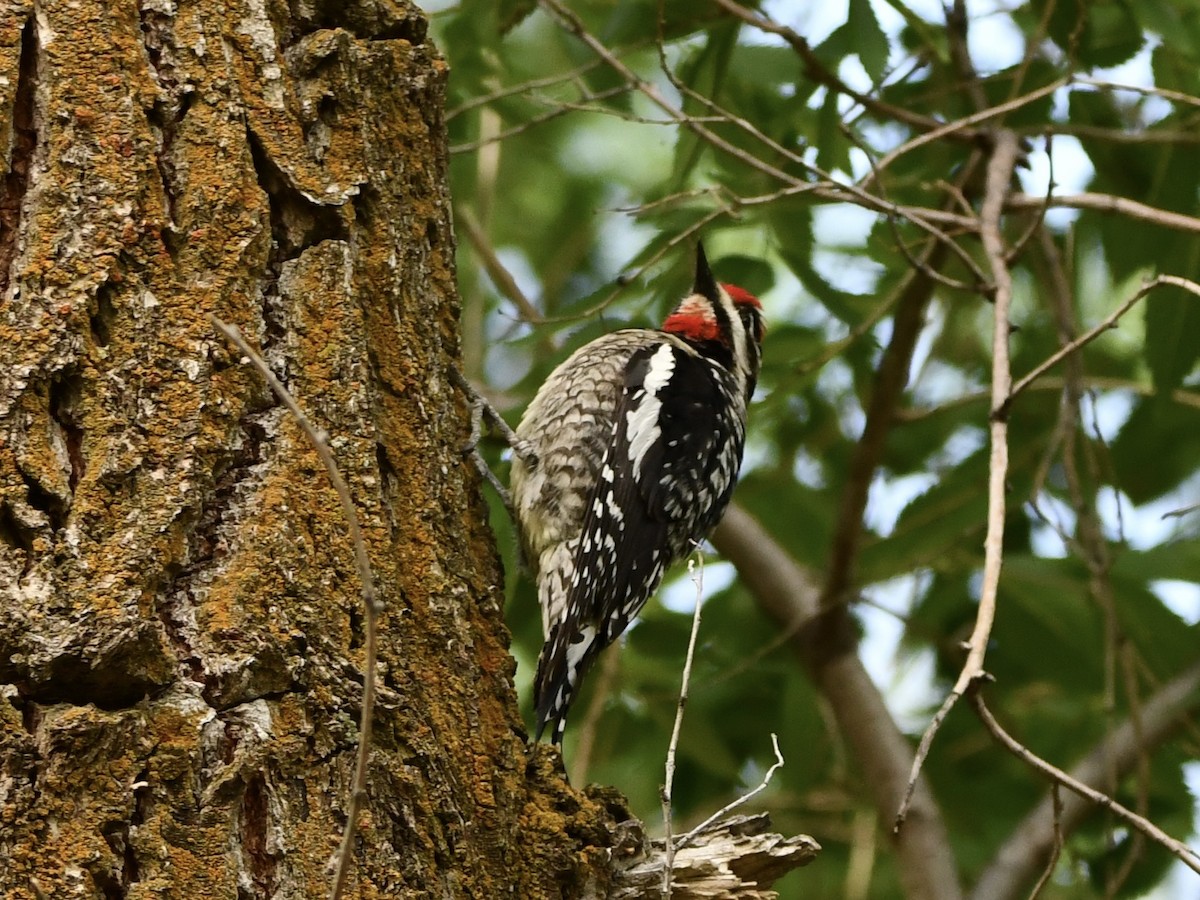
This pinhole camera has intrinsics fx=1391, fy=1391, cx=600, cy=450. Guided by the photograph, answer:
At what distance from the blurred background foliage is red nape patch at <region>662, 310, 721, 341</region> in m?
0.24

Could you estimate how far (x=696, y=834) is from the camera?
6.83 feet

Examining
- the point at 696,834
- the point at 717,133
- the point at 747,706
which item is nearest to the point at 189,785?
the point at 696,834

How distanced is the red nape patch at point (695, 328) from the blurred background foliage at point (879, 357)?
241 millimetres

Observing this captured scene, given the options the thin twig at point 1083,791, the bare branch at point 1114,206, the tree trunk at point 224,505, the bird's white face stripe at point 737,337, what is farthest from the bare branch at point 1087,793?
the bird's white face stripe at point 737,337

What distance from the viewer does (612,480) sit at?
3.62m

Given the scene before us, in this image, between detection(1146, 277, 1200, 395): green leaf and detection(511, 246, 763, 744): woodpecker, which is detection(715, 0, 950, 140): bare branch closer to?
detection(511, 246, 763, 744): woodpecker

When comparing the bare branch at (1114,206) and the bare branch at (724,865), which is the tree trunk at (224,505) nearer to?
the bare branch at (724,865)

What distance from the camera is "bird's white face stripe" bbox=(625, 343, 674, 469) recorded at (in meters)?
3.69

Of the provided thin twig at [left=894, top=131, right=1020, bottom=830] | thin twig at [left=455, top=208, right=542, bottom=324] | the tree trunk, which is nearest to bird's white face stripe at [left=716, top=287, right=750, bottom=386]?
thin twig at [left=455, top=208, right=542, bottom=324]

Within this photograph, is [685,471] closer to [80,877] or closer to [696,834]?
[696,834]

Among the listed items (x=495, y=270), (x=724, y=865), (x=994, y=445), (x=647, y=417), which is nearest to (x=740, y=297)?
(x=647, y=417)

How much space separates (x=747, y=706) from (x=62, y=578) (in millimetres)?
3469

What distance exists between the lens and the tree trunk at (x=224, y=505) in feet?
5.43

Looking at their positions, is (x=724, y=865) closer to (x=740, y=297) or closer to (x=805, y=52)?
(x=805, y=52)
